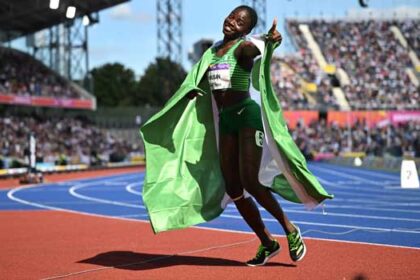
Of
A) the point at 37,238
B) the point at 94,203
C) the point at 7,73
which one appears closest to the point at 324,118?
the point at 7,73

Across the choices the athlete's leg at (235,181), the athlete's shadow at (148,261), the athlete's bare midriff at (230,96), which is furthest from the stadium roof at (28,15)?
the athlete's leg at (235,181)

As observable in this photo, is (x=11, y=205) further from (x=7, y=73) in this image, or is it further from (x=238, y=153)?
(x=7, y=73)

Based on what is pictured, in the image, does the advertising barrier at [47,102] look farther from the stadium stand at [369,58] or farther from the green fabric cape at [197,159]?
the green fabric cape at [197,159]

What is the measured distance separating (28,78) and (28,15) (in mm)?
5325

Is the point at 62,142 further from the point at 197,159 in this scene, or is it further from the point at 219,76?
the point at 219,76

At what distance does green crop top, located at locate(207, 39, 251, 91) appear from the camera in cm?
629

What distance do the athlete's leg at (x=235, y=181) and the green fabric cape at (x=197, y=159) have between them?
0.98 ft

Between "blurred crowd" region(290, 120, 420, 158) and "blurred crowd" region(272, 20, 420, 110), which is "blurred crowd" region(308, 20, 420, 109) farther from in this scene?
"blurred crowd" region(290, 120, 420, 158)

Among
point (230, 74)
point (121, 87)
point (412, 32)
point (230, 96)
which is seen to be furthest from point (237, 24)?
point (121, 87)

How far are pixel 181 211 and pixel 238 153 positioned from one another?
814 mm

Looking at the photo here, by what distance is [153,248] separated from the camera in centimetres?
795

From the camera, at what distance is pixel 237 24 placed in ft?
20.8

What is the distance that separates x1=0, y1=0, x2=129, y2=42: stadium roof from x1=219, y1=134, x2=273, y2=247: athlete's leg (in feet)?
86.1

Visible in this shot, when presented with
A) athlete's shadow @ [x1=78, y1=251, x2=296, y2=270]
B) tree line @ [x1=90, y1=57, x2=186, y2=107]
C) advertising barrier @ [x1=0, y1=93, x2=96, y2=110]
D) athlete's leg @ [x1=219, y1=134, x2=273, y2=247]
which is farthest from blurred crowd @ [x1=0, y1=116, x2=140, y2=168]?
tree line @ [x1=90, y1=57, x2=186, y2=107]
